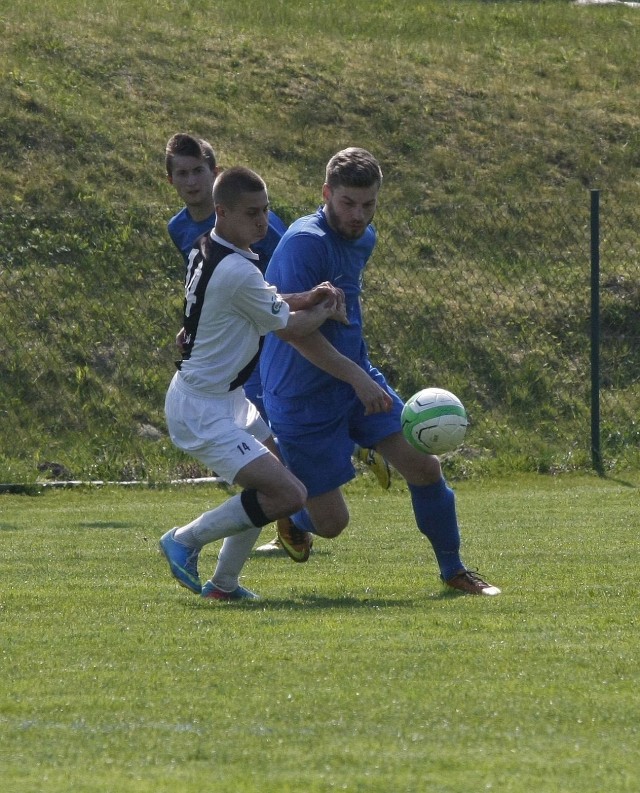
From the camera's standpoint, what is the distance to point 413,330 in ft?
48.9

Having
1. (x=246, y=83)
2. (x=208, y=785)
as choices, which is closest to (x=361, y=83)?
(x=246, y=83)

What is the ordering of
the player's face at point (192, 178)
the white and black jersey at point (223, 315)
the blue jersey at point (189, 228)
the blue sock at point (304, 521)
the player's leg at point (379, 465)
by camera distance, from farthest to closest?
the blue jersey at point (189, 228) < the player's face at point (192, 178) < the player's leg at point (379, 465) < the blue sock at point (304, 521) < the white and black jersey at point (223, 315)

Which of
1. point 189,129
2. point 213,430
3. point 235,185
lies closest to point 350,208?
point 235,185

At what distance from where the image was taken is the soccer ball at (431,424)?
248 inches

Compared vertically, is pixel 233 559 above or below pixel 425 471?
below

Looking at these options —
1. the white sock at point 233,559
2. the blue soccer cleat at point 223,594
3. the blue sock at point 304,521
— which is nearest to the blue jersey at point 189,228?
the blue sock at point 304,521

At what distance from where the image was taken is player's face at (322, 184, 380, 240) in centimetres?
630

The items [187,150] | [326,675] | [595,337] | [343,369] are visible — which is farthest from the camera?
[595,337]

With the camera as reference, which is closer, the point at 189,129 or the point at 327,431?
the point at 327,431

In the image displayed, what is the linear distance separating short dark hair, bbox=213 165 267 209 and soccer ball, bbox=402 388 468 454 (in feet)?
3.97

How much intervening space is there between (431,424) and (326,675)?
208 cm

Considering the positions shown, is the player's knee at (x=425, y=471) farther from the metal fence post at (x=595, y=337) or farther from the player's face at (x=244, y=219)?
the metal fence post at (x=595, y=337)

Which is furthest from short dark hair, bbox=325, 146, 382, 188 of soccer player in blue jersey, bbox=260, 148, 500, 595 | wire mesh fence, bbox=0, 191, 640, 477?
wire mesh fence, bbox=0, 191, 640, 477

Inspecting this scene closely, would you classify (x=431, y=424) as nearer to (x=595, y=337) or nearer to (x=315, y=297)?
(x=315, y=297)
